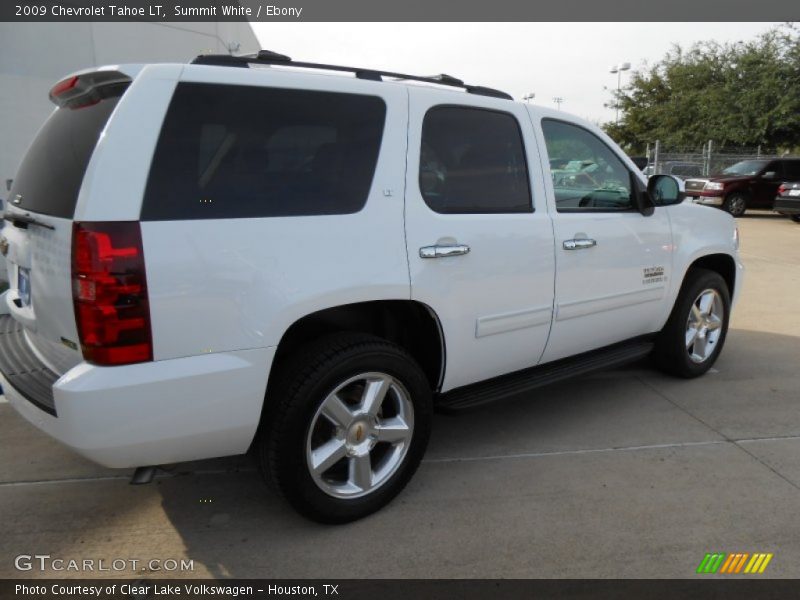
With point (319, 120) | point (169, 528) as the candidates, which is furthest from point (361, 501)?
point (319, 120)

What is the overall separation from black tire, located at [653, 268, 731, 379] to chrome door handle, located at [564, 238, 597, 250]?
3.99ft

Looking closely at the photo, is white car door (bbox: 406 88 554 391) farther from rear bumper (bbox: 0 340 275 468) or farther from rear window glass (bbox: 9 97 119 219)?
rear window glass (bbox: 9 97 119 219)

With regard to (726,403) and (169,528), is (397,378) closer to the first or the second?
(169,528)

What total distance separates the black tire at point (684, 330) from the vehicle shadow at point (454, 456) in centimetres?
13

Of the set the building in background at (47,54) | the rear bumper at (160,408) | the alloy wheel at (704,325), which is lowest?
the alloy wheel at (704,325)

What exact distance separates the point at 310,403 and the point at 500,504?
1109 millimetres

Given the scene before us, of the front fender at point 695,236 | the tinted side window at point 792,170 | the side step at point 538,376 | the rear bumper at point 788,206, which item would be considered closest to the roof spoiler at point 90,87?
the side step at point 538,376

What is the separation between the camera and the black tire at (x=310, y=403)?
246 centimetres

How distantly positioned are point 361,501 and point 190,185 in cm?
153

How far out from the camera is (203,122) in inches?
90.4

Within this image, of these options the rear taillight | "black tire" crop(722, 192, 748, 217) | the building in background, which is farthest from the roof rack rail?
"black tire" crop(722, 192, 748, 217)

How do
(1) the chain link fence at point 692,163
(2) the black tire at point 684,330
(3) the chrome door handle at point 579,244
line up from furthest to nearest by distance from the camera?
(1) the chain link fence at point 692,163 < (2) the black tire at point 684,330 < (3) the chrome door handle at point 579,244

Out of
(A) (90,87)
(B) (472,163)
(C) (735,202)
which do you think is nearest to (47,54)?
(A) (90,87)
